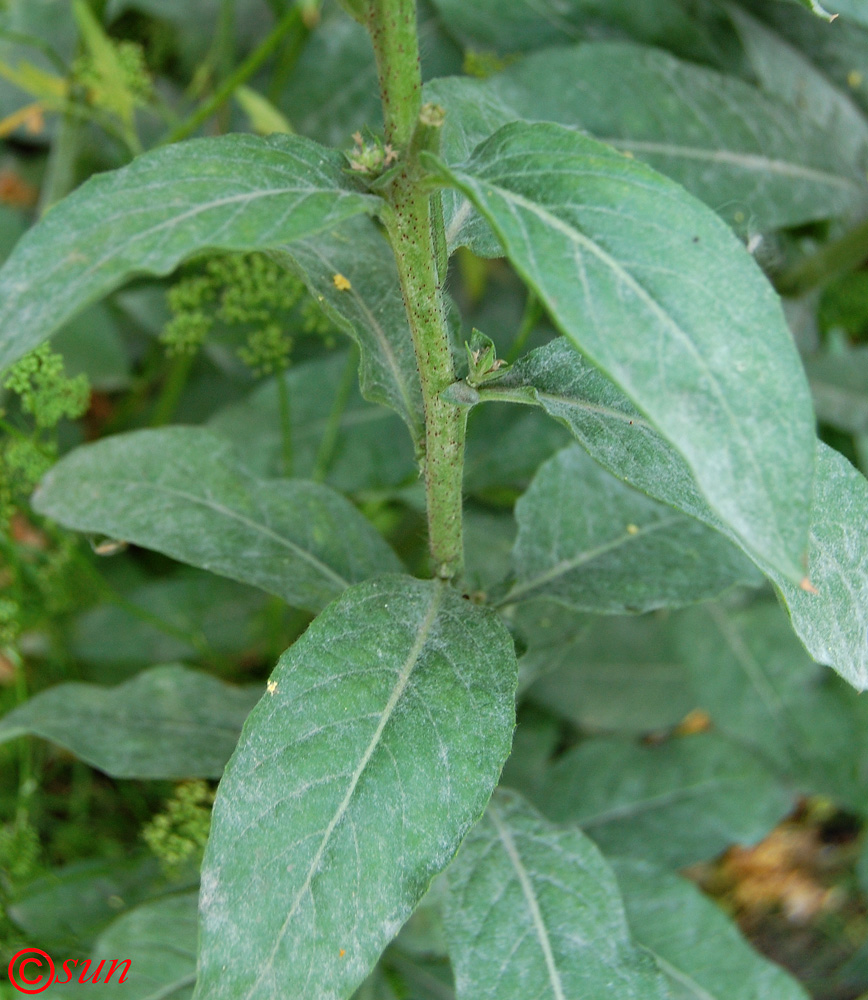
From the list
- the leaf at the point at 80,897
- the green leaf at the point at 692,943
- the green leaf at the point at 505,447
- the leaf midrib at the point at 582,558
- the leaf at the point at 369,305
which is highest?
the leaf at the point at 369,305

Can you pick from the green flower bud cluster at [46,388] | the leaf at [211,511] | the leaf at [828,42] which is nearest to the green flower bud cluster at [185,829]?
the leaf at [211,511]

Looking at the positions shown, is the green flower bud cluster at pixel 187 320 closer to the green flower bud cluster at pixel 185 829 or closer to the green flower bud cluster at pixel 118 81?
the green flower bud cluster at pixel 118 81

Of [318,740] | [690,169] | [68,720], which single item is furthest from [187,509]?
[690,169]

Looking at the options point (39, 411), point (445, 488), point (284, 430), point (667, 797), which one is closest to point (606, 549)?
point (445, 488)

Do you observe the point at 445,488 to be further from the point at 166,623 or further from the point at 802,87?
the point at 802,87

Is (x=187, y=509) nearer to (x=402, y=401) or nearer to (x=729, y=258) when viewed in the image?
(x=402, y=401)

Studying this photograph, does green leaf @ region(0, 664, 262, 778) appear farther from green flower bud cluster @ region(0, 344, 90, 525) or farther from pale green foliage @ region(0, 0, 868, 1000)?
green flower bud cluster @ region(0, 344, 90, 525)

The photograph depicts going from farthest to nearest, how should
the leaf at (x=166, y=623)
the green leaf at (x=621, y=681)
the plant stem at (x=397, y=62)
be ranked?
1. the green leaf at (x=621, y=681)
2. the leaf at (x=166, y=623)
3. the plant stem at (x=397, y=62)
